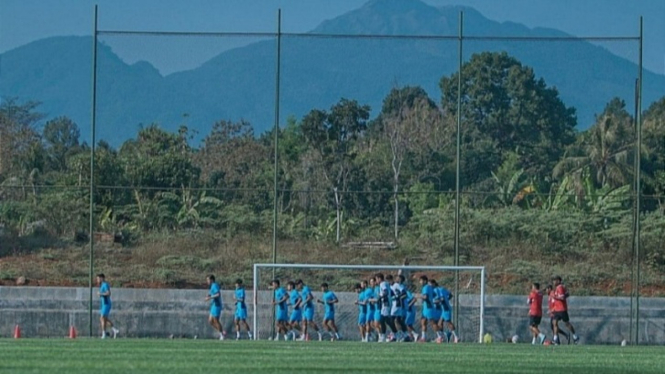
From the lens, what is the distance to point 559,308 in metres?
29.2

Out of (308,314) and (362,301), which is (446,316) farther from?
(308,314)

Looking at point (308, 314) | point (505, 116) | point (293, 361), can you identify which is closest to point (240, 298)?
point (308, 314)

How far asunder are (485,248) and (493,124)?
7.75 metres

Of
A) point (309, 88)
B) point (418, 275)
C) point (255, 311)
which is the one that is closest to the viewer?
point (255, 311)

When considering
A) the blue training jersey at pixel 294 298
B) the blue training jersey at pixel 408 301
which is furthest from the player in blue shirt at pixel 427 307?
the blue training jersey at pixel 294 298

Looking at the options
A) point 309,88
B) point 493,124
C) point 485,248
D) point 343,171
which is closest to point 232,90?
point 309,88

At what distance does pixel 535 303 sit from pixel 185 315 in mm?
7840

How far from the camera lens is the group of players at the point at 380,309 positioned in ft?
98.2

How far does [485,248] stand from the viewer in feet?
113

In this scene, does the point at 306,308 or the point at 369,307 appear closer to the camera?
the point at 306,308

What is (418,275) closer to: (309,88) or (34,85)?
(309,88)

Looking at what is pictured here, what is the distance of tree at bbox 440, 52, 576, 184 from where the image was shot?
39.2 m

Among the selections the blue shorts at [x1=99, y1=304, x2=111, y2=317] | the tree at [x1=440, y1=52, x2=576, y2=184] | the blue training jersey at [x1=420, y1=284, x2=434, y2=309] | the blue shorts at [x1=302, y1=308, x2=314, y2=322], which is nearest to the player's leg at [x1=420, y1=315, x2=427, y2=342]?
the blue training jersey at [x1=420, y1=284, x2=434, y2=309]

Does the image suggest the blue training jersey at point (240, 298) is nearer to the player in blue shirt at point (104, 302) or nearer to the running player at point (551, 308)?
the player in blue shirt at point (104, 302)
